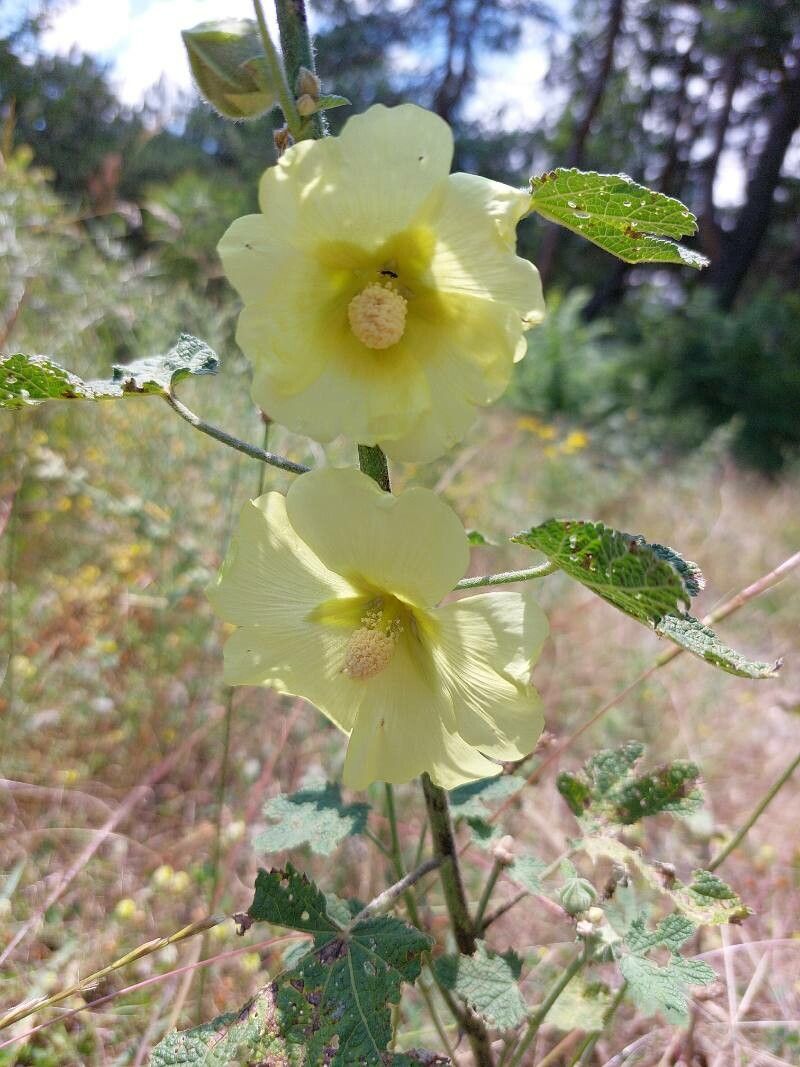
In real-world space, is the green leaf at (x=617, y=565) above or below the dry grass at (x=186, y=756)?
above

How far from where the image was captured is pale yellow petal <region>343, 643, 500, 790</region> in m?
0.69

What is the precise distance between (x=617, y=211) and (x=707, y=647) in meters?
0.41

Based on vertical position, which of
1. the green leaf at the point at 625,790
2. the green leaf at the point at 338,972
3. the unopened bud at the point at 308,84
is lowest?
the green leaf at the point at 338,972

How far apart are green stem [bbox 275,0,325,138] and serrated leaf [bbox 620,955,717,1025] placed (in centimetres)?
91

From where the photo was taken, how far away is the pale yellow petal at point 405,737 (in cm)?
69

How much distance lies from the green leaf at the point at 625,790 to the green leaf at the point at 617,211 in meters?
0.61

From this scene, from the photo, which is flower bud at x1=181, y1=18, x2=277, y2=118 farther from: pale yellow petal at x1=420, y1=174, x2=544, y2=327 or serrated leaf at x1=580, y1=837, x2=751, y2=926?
serrated leaf at x1=580, y1=837, x2=751, y2=926

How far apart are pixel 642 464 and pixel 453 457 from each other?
90.7 inches

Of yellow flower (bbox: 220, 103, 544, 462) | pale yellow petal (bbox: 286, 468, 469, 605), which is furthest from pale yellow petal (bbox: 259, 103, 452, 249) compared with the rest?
pale yellow petal (bbox: 286, 468, 469, 605)

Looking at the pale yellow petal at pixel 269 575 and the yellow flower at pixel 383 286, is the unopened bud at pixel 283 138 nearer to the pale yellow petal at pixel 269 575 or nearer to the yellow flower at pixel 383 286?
the yellow flower at pixel 383 286

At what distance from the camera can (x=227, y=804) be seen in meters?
1.78

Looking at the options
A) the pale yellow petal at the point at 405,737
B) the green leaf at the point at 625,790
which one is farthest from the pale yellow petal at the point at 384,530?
the green leaf at the point at 625,790

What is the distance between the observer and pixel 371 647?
27.5 inches

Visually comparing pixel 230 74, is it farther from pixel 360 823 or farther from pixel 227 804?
pixel 227 804
